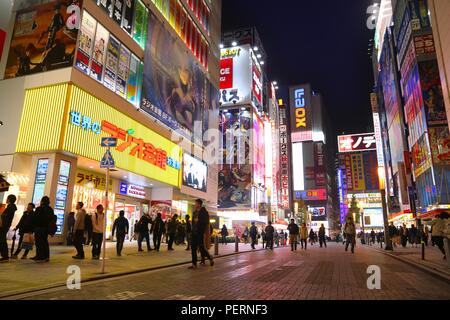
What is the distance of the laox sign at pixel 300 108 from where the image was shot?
12011 centimetres

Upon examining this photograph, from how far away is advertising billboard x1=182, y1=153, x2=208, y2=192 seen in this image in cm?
2938

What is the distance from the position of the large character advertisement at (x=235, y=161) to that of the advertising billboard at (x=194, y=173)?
22.3 m

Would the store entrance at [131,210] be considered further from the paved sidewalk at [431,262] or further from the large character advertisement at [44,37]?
the paved sidewalk at [431,262]

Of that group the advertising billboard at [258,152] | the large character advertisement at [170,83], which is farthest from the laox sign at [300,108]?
the large character advertisement at [170,83]

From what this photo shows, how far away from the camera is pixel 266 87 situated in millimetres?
71062

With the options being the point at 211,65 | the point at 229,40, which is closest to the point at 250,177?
the point at 211,65

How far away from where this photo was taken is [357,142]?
92.4 metres

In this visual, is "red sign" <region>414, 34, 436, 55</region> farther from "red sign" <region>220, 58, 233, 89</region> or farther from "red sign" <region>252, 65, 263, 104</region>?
"red sign" <region>220, 58, 233, 89</region>

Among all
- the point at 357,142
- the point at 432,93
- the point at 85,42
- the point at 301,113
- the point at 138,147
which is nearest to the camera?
the point at 85,42

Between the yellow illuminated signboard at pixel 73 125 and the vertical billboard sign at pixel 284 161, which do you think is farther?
the vertical billboard sign at pixel 284 161

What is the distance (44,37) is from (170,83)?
1010 cm

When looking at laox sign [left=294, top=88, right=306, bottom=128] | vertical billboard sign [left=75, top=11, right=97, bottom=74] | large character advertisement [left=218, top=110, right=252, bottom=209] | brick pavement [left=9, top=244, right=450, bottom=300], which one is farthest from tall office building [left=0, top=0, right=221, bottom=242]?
laox sign [left=294, top=88, right=306, bottom=128]

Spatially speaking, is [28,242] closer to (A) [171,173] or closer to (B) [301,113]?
(A) [171,173]

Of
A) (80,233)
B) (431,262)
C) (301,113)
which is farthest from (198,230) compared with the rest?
(301,113)
